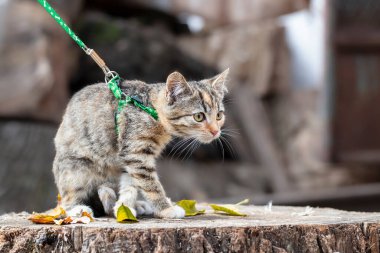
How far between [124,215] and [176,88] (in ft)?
2.90

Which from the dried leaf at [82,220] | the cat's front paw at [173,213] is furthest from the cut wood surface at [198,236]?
the cat's front paw at [173,213]

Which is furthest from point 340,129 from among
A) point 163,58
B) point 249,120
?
point 163,58

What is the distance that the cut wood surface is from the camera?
3.16 m

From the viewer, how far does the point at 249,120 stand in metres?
10.2

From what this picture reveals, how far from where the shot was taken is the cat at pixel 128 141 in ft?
13.0

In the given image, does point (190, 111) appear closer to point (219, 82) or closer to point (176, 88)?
point (176, 88)

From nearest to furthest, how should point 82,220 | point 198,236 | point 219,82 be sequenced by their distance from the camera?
1. point 198,236
2. point 82,220
3. point 219,82

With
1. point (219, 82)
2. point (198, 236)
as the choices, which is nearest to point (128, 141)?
point (219, 82)

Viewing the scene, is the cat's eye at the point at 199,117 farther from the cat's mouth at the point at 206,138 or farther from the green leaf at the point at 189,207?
the green leaf at the point at 189,207

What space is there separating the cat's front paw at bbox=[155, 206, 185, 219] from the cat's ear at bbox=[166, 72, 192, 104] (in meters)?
0.66

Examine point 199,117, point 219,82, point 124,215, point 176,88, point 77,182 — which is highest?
point 219,82

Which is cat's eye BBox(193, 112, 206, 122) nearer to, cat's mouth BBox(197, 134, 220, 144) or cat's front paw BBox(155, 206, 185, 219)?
cat's mouth BBox(197, 134, 220, 144)

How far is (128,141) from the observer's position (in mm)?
3957

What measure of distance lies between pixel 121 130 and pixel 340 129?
4.97 m
